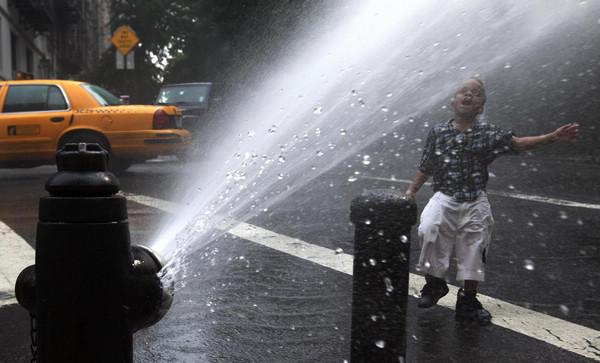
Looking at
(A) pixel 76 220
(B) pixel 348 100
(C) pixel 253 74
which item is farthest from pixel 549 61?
(A) pixel 76 220

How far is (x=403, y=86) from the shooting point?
6.98 metres

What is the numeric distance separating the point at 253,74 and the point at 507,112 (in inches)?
347

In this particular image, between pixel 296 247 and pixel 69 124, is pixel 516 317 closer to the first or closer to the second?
pixel 296 247

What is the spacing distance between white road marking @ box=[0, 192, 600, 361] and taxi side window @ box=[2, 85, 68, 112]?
4.54 meters

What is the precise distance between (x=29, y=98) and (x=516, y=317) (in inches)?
359

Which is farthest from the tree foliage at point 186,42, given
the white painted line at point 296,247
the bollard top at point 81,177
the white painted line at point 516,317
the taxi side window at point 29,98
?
the bollard top at point 81,177

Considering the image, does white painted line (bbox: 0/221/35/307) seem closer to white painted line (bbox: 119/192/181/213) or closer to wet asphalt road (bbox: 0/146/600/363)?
wet asphalt road (bbox: 0/146/600/363)

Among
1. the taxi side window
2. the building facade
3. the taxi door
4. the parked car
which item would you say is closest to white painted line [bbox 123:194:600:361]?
the taxi door

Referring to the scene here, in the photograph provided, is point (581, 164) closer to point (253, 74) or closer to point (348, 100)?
point (348, 100)

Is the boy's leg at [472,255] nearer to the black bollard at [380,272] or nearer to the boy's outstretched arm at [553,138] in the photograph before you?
the boy's outstretched arm at [553,138]

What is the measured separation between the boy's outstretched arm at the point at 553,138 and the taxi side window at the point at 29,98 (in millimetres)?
8629

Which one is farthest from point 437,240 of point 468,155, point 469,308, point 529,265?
point 529,265

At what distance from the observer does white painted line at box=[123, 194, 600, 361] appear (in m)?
3.27

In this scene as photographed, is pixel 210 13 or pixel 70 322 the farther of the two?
pixel 210 13
